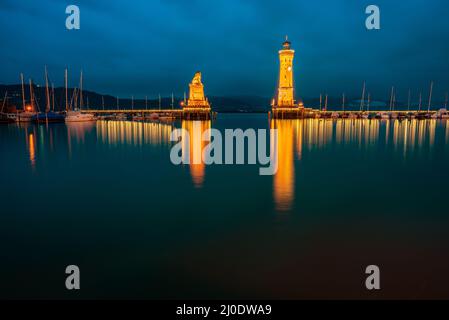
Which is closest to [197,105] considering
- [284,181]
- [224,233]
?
[284,181]

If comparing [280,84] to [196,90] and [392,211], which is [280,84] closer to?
[196,90]

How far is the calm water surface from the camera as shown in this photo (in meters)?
6.71

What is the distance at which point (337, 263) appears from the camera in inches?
293

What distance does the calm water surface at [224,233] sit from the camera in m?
6.71

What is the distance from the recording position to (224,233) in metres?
9.40

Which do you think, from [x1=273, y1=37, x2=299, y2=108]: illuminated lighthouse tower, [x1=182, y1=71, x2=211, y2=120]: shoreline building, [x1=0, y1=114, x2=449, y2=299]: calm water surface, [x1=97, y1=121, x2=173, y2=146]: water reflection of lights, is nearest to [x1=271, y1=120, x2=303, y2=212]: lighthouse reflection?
[x1=0, y1=114, x2=449, y2=299]: calm water surface

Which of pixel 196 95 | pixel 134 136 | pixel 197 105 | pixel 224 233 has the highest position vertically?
pixel 196 95

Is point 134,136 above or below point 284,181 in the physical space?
above

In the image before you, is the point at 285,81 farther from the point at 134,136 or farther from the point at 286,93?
the point at 134,136

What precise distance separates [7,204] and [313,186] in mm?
11869

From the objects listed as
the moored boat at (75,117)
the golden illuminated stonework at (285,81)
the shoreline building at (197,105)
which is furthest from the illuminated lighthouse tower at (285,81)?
the moored boat at (75,117)
